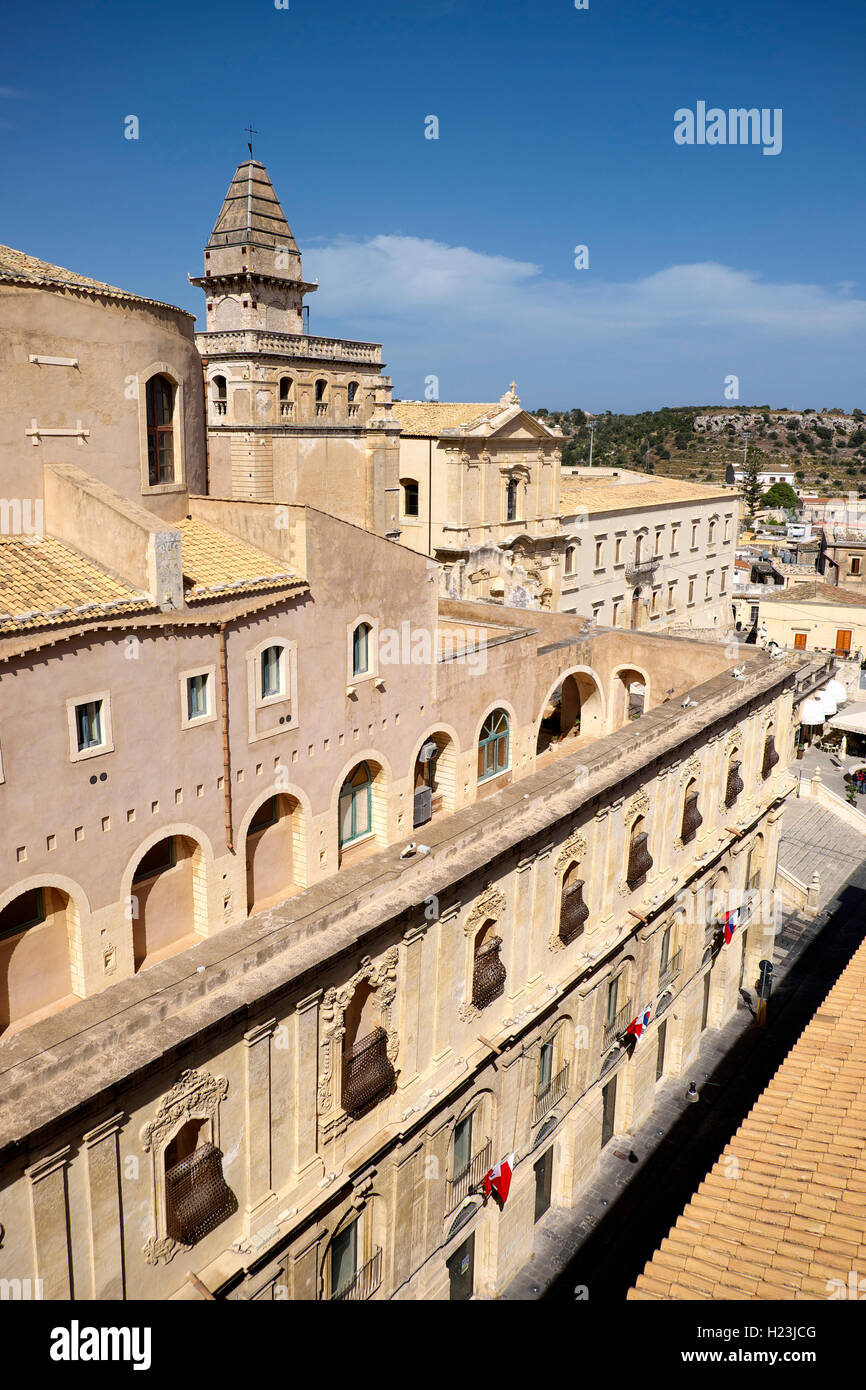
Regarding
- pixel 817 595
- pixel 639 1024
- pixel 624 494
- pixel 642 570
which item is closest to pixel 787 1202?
pixel 639 1024

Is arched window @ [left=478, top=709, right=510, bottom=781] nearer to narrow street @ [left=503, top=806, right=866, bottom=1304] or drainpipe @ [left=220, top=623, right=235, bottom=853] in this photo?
drainpipe @ [left=220, top=623, right=235, bottom=853]

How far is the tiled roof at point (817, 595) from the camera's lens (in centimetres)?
6344

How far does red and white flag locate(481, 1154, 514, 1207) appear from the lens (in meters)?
18.5

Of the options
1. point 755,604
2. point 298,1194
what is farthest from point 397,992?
point 755,604

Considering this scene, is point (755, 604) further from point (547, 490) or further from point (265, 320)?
point (265, 320)

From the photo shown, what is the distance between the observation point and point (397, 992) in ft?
49.1

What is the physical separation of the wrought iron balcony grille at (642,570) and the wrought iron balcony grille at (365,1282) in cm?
4555

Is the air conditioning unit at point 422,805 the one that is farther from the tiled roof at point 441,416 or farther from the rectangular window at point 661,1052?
the tiled roof at point 441,416

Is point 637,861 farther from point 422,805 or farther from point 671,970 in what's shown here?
point 422,805

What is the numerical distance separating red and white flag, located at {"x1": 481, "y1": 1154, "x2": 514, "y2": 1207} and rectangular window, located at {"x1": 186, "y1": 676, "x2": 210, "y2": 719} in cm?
977

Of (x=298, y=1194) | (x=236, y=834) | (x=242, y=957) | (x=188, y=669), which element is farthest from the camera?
(x=236, y=834)

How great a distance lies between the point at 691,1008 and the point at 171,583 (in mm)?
18626

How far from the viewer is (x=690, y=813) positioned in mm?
24578

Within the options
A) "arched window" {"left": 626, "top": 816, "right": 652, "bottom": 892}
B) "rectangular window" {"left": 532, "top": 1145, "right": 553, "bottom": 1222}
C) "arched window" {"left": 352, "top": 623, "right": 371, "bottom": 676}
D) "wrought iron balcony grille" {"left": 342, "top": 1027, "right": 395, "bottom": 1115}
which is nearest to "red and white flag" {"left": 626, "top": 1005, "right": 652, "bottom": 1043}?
"rectangular window" {"left": 532, "top": 1145, "right": 553, "bottom": 1222}
